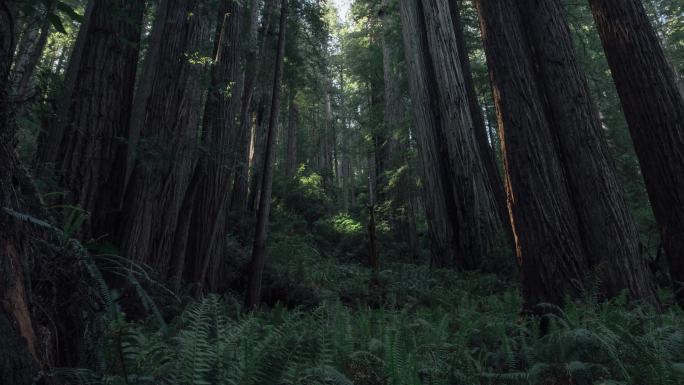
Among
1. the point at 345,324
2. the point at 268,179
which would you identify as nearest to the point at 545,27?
the point at 345,324

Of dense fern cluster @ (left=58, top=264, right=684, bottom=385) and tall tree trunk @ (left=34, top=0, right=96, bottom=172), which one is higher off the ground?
tall tree trunk @ (left=34, top=0, right=96, bottom=172)

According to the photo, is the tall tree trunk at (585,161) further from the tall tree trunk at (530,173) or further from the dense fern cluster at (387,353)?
the dense fern cluster at (387,353)

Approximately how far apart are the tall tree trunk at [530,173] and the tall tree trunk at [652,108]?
108 centimetres

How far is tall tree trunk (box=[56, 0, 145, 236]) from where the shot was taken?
4453mm

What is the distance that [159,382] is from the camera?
60.6 inches

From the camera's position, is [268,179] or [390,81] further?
[390,81]

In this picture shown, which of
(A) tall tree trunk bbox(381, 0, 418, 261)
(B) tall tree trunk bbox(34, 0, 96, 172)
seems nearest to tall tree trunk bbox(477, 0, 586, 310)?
(B) tall tree trunk bbox(34, 0, 96, 172)

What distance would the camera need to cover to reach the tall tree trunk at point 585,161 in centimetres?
390

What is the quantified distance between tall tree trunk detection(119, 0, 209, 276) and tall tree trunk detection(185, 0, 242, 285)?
0.52m

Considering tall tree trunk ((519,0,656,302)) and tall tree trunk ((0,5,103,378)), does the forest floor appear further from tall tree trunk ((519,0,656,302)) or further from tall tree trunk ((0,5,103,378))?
tall tree trunk ((519,0,656,302))

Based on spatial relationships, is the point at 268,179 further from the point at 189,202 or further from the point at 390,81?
the point at 390,81

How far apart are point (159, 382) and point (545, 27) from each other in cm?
486

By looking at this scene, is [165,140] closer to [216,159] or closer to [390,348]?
[216,159]

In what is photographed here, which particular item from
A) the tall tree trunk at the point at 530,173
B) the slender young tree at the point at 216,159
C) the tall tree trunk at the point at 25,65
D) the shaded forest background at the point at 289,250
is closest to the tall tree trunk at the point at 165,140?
the shaded forest background at the point at 289,250
